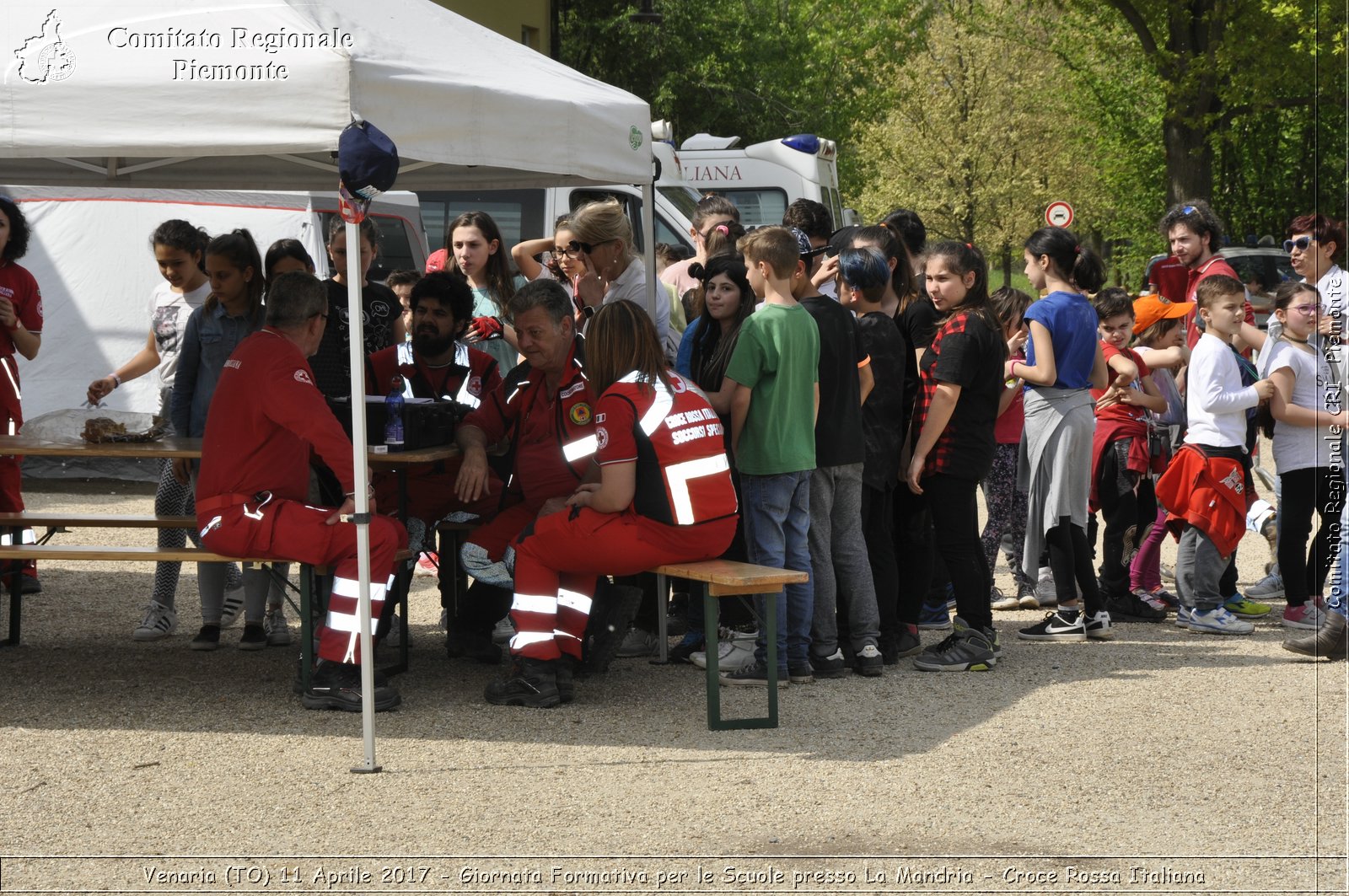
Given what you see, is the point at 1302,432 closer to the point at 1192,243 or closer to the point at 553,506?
the point at 1192,243

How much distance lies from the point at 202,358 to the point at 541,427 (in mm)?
1661

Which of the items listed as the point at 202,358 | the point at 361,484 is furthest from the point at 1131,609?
the point at 202,358

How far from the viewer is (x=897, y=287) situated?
7117 mm

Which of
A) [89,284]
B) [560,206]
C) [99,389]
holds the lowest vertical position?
[99,389]

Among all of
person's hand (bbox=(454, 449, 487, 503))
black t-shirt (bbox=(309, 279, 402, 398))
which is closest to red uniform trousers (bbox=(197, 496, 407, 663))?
person's hand (bbox=(454, 449, 487, 503))

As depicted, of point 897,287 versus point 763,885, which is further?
point 897,287

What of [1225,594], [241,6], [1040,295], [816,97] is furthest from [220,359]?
[816,97]

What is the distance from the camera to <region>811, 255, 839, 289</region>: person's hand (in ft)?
22.4

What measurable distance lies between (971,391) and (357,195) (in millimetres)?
2953

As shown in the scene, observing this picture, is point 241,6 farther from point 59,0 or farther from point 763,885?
point 763,885

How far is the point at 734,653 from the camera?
6656 millimetres

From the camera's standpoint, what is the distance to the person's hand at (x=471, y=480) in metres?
6.38

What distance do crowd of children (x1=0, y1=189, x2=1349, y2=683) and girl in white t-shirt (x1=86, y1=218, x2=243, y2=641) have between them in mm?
15

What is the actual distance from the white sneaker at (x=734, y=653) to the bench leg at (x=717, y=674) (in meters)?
0.78
